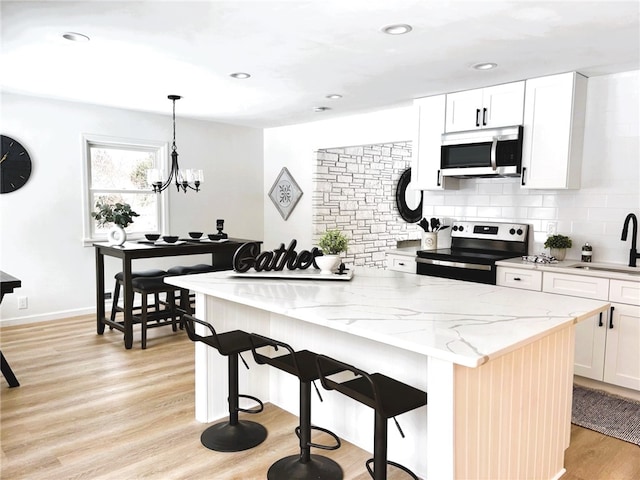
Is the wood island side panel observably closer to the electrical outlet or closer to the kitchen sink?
the kitchen sink

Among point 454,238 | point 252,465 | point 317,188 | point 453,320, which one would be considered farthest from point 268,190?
point 453,320

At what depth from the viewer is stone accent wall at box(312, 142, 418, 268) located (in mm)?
6219

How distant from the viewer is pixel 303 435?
7.75 ft

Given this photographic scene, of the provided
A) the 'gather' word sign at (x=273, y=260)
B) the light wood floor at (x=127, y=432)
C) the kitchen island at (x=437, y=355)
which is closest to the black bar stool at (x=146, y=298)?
the light wood floor at (x=127, y=432)

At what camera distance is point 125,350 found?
4.28m

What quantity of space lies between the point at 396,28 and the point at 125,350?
11.0 ft

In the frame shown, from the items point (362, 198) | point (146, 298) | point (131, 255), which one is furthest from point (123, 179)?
point (362, 198)

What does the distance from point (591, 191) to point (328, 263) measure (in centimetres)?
235

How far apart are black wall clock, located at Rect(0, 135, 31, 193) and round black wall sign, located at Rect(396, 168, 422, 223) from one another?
4.49 metres

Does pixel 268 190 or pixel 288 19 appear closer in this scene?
pixel 288 19

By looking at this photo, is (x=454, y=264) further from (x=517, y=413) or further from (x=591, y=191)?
(x=517, y=413)

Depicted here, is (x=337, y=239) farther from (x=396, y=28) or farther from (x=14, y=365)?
(x=14, y=365)

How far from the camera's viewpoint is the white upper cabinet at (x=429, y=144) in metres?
4.48

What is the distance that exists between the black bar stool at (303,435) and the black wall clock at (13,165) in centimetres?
370
